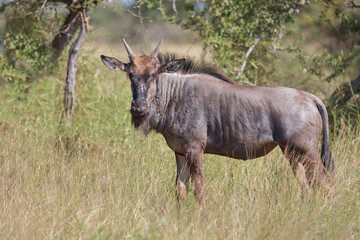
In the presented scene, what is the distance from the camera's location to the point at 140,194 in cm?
521

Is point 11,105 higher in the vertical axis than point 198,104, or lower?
lower

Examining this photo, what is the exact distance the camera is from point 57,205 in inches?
187

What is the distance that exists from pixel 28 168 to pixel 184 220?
2.12 meters

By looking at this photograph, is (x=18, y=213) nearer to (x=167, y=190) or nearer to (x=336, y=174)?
(x=167, y=190)

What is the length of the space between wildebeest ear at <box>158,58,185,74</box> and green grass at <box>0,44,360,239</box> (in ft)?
3.69

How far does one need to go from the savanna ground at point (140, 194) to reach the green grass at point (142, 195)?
0.01 meters

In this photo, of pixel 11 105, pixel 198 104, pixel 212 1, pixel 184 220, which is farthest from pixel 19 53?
pixel 184 220

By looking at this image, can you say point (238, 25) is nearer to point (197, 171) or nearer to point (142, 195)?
point (197, 171)

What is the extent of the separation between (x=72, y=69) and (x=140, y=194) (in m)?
3.09

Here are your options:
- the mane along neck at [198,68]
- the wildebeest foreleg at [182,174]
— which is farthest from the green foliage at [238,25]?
the wildebeest foreleg at [182,174]

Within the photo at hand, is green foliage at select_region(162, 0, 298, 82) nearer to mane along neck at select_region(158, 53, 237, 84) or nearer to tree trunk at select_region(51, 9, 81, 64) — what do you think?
tree trunk at select_region(51, 9, 81, 64)

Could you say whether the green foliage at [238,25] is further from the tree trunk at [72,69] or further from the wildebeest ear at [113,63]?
the wildebeest ear at [113,63]

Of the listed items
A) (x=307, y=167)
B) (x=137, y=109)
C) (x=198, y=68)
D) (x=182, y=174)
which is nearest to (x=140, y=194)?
(x=182, y=174)

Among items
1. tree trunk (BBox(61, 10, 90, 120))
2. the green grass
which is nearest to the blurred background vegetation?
tree trunk (BBox(61, 10, 90, 120))
